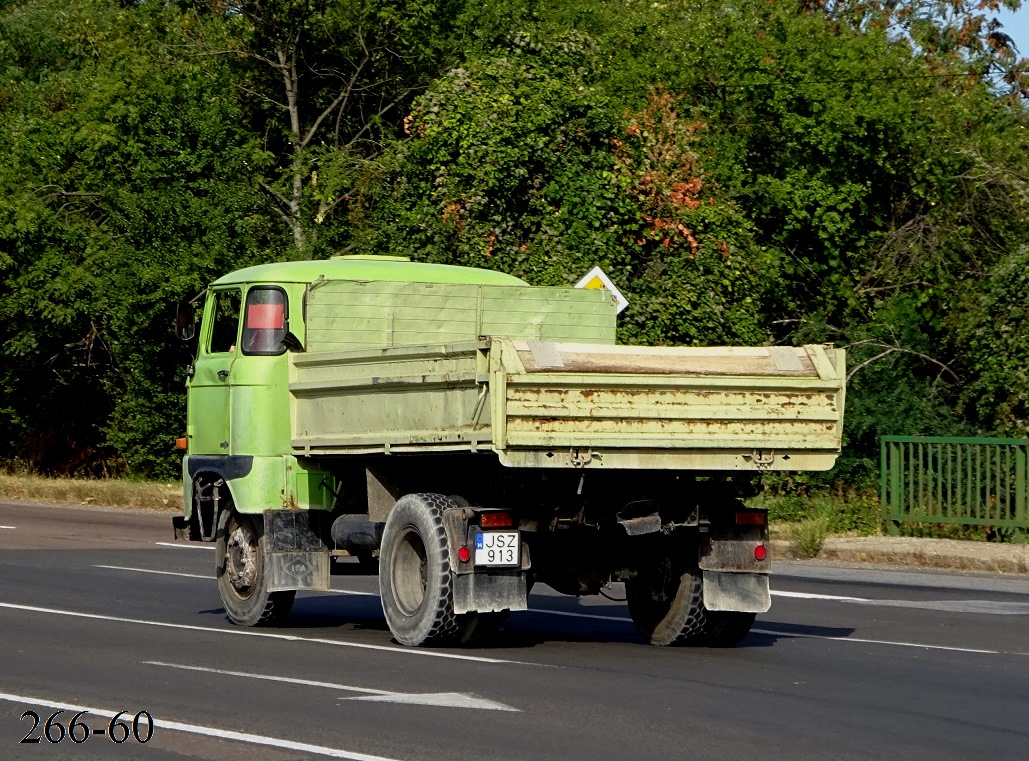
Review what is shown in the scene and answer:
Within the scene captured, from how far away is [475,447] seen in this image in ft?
36.3

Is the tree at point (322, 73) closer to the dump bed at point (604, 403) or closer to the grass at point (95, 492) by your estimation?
the grass at point (95, 492)

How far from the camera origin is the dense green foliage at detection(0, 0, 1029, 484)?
26.2 meters

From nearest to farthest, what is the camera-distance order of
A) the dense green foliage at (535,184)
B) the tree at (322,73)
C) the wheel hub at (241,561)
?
1. the wheel hub at (241,561)
2. the dense green foliage at (535,184)
3. the tree at (322,73)

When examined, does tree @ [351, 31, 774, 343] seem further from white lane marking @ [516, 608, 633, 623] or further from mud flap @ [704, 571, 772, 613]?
mud flap @ [704, 571, 772, 613]

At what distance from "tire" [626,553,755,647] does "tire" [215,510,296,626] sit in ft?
8.90

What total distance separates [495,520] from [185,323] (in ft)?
13.0

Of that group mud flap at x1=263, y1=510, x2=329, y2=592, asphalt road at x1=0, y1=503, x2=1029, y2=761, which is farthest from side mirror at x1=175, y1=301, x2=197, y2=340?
asphalt road at x1=0, y1=503, x2=1029, y2=761

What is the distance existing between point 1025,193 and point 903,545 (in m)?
9.00

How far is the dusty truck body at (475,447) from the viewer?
1122 centimetres

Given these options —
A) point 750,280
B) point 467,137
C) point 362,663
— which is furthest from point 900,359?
point 362,663

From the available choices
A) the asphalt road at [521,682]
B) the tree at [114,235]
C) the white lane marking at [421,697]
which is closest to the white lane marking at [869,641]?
the asphalt road at [521,682]

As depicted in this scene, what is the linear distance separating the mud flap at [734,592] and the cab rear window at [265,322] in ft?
12.0

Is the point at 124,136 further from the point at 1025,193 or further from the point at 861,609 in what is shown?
the point at 861,609

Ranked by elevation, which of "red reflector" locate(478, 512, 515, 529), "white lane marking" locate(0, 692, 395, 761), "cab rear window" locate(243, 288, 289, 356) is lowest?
"white lane marking" locate(0, 692, 395, 761)
